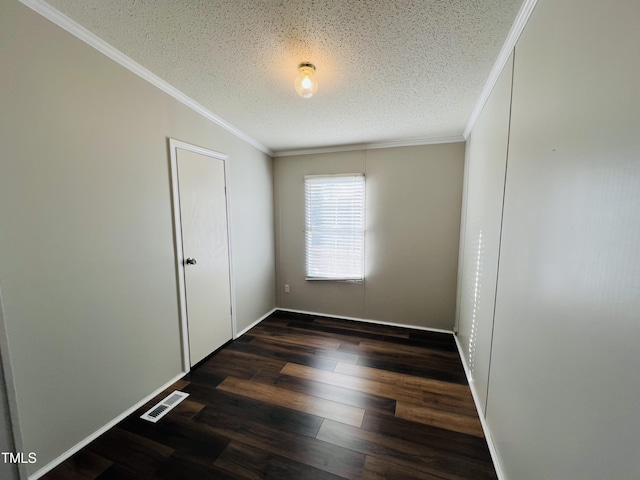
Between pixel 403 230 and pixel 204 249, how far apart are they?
239 centimetres

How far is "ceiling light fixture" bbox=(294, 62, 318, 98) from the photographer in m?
1.59

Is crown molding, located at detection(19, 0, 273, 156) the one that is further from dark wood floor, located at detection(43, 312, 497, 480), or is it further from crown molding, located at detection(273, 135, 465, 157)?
dark wood floor, located at detection(43, 312, 497, 480)

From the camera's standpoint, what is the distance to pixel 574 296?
787 millimetres

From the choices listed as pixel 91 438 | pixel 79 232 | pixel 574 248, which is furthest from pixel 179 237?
pixel 574 248

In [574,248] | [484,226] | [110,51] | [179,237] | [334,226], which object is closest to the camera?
[574,248]

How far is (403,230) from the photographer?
10.4 feet

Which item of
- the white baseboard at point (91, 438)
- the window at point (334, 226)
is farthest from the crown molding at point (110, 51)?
the white baseboard at point (91, 438)

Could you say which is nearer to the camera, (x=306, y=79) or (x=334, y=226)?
(x=306, y=79)

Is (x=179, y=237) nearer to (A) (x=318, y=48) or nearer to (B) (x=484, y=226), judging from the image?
Answer: (A) (x=318, y=48)

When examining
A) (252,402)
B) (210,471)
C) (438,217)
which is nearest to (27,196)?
(210,471)

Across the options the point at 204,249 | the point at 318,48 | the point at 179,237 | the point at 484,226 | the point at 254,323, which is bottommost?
the point at 254,323

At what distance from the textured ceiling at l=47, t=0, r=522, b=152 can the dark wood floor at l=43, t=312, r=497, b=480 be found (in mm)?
2466

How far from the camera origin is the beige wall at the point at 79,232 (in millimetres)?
1209

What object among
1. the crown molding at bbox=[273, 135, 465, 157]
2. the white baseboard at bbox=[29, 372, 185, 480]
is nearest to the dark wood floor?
the white baseboard at bbox=[29, 372, 185, 480]
